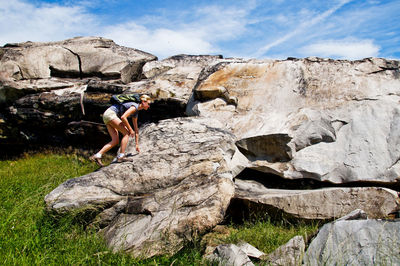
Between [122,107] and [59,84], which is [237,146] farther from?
[59,84]

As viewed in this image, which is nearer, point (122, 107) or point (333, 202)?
point (333, 202)

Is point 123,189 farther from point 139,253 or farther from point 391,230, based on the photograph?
point 391,230

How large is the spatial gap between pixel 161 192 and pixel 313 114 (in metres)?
4.10

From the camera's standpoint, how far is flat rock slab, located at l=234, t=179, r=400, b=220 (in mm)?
6422

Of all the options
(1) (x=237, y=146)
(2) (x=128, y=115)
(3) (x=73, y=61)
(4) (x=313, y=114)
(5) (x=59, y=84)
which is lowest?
(1) (x=237, y=146)

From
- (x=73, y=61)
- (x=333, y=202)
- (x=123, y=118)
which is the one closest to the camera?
(x=333, y=202)

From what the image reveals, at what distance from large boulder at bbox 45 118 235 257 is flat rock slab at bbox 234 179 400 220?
1187mm

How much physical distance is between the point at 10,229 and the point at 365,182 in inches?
252

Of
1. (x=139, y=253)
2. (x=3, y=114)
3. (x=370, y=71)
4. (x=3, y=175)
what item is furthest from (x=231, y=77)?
(x=3, y=114)

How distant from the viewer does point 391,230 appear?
4152 mm

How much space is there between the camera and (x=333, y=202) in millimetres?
6543

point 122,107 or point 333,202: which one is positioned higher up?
point 122,107

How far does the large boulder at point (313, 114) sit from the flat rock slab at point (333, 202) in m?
0.60

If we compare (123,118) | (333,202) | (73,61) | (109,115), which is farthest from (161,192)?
(73,61)
